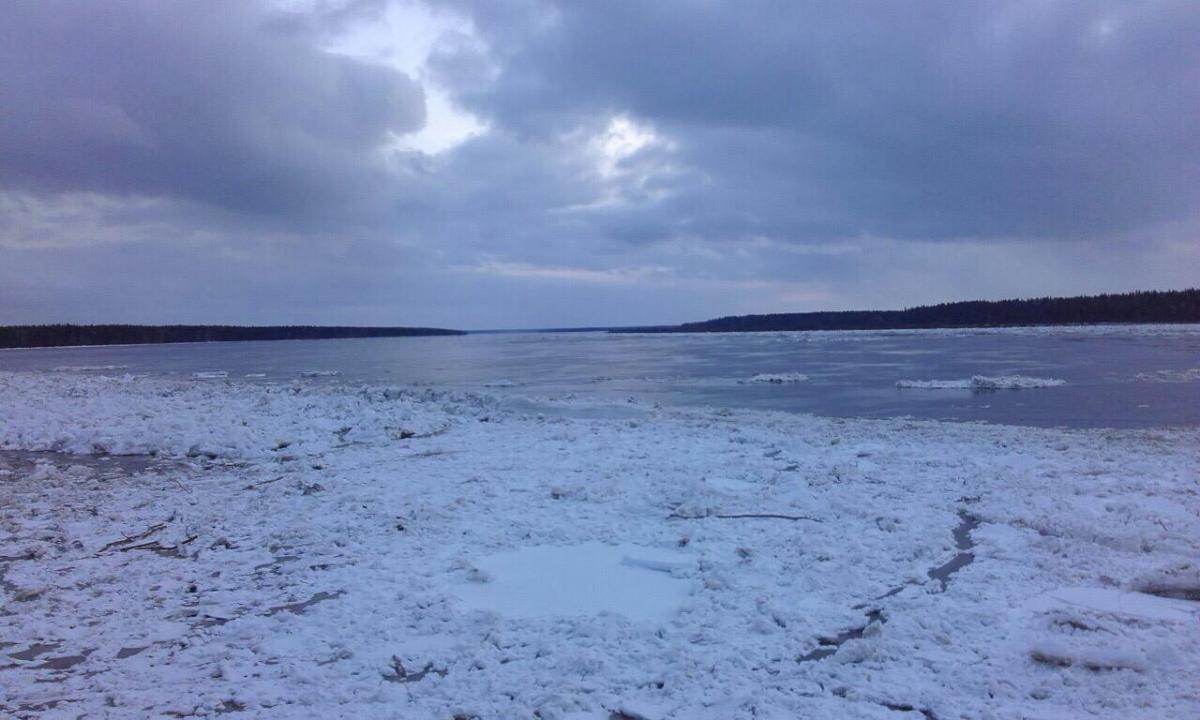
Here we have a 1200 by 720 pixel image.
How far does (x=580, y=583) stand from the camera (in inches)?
233

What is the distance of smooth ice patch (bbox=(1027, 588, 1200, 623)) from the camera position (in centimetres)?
491

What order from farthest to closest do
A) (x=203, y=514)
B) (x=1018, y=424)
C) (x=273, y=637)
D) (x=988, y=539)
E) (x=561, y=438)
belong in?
(x=1018, y=424)
(x=561, y=438)
(x=203, y=514)
(x=988, y=539)
(x=273, y=637)

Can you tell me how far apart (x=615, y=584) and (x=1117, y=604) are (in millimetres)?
3560

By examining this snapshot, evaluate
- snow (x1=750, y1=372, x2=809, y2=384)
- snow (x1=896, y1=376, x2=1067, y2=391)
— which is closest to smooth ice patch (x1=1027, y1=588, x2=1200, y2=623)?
snow (x1=896, y1=376, x2=1067, y2=391)

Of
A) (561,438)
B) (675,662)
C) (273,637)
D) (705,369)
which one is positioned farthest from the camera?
(705,369)

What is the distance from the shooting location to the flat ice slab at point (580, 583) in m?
5.40

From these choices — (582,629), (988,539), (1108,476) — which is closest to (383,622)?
(582,629)

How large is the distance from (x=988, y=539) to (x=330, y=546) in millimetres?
6054

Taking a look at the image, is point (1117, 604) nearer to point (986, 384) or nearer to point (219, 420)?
Result: point (219, 420)

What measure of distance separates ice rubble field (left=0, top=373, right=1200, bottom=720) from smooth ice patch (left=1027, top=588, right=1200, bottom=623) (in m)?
0.03

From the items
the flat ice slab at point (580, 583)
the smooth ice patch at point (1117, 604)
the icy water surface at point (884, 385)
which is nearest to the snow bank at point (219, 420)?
the icy water surface at point (884, 385)

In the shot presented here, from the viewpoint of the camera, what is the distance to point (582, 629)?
195 inches

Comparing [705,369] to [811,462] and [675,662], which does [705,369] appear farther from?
[675,662]

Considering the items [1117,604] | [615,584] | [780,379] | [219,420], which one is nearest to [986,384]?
[780,379]
